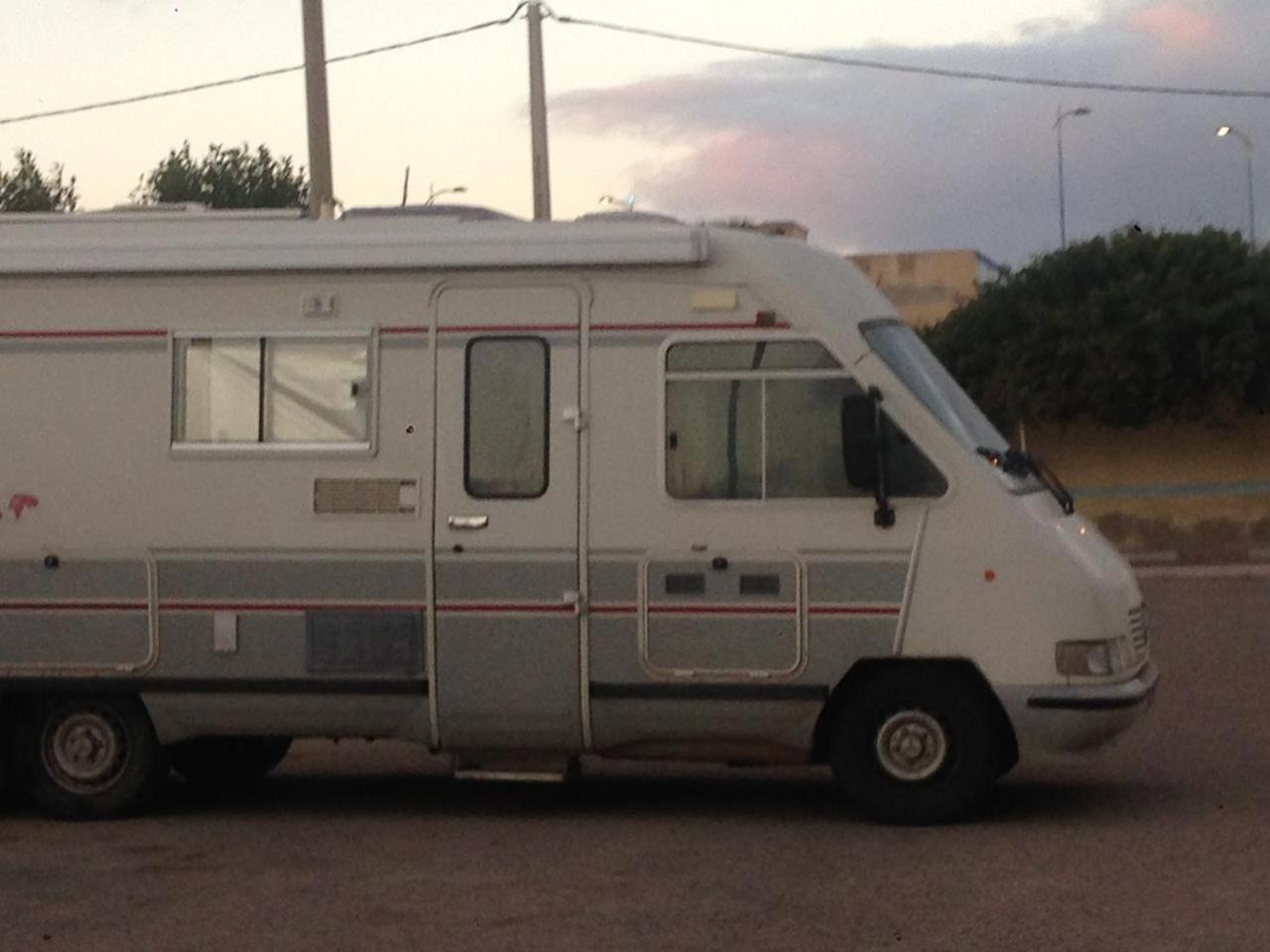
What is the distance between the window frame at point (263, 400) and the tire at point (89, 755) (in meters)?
1.36

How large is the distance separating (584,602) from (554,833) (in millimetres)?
1117

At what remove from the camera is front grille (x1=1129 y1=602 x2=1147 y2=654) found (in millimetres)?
10945

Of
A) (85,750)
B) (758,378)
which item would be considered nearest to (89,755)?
(85,750)

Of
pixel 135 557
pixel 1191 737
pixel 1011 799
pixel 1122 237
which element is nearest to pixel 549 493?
pixel 135 557

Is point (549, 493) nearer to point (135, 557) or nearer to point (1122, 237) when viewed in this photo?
point (135, 557)

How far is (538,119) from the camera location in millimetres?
27609

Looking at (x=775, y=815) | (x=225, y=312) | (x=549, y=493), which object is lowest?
(x=775, y=815)

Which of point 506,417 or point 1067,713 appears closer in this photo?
point 1067,713

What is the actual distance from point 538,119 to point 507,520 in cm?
1713

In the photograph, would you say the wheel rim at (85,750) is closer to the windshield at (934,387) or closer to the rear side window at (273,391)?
the rear side window at (273,391)

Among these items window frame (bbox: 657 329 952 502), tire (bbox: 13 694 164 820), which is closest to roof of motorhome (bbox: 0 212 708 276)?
window frame (bbox: 657 329 952 502)

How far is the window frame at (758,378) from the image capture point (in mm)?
10914

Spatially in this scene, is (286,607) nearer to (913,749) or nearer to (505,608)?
(505,608)

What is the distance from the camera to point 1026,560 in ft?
35.0
